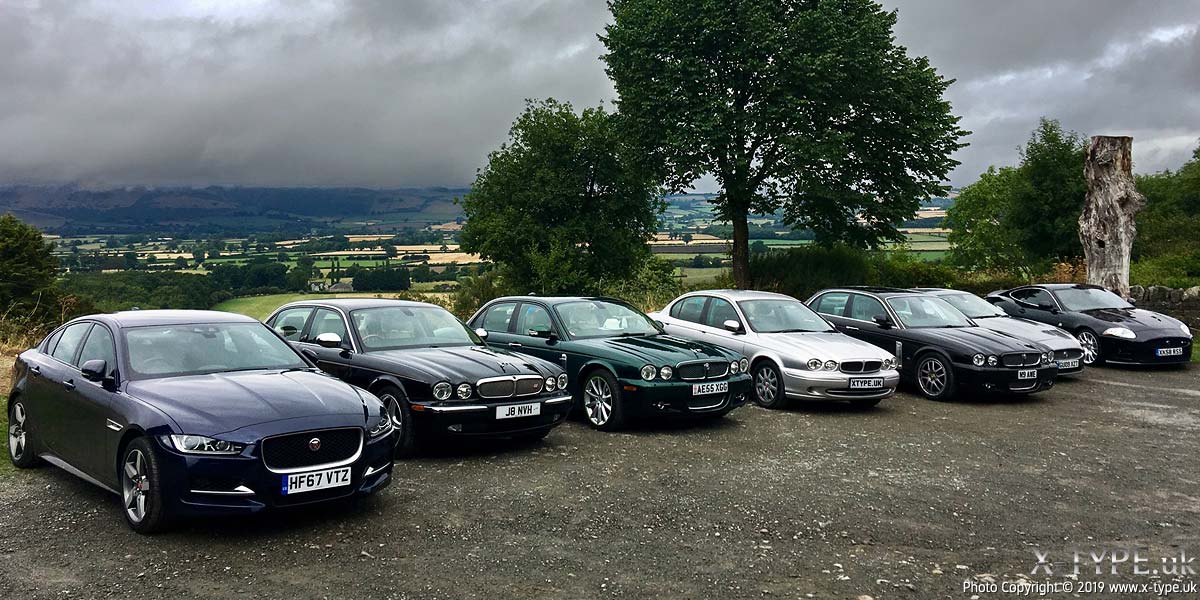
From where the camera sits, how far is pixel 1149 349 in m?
15.9

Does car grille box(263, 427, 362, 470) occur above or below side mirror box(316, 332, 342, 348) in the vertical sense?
below

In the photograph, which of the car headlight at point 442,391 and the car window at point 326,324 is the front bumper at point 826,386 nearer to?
the car headlight at point 442,391

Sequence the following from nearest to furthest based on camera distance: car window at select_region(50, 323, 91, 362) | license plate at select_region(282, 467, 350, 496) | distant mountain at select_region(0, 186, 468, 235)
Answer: license plate at select_region(282, 467, 350, 496) < car window at select_region(50, 323, 91, 362) < distant mountain at select_region(0, 186, 468, 235)

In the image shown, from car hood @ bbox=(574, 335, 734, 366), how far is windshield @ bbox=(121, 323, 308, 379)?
3800 millimetres

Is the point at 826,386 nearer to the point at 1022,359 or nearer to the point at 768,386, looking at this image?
the point at 768,386

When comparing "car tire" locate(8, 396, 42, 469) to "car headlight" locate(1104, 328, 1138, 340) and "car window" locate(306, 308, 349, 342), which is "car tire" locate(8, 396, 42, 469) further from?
"car headlight" locate(1104, 328, 1138, 340)

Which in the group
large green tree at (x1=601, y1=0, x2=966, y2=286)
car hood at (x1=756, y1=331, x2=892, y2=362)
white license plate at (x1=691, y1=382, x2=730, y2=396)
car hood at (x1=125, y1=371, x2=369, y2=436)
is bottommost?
white license plate at (x1=691, y1=382, x2=730, y2=396)

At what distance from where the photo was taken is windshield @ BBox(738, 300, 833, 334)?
12.7m

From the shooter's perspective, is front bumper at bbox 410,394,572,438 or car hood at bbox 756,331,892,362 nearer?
front bumper at bbox 410,394,572,438

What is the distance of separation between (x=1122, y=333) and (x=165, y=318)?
50.4 feet

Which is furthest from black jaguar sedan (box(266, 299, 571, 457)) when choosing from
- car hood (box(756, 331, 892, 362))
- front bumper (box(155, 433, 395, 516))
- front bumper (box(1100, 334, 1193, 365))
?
front bumper (box(1100, 334, 1193, 365))

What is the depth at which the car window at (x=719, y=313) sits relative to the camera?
12.9 m

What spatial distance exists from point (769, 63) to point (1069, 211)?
1500cm

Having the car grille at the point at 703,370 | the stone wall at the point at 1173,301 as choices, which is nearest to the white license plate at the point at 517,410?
the car grille at the point at 703,370
